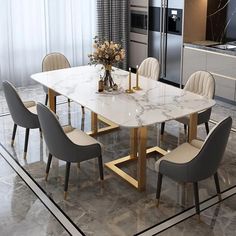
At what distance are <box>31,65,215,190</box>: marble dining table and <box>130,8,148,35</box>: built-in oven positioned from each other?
2618mm

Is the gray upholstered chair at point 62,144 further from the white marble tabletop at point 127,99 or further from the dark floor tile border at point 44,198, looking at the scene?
the white marble tabletop at point 127,99

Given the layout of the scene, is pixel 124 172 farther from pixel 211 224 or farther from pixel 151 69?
pixel 151 69

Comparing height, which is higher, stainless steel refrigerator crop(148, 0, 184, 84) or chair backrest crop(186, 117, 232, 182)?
stainless steel refrigerator crop(148, 0, 184, 84)

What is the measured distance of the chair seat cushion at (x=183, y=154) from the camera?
3.38 m

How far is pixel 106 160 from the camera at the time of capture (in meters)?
4.30

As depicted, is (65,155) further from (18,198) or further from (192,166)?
(192,166)

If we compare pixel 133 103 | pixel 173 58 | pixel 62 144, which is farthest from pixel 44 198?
pixel 173 58

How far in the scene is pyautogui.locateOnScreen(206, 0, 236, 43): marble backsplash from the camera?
628 cm

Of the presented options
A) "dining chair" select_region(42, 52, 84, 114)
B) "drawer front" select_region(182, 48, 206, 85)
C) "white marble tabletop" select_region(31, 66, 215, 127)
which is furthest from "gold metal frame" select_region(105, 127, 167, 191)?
"drawer front" select_region(182, 48, 206, 85)

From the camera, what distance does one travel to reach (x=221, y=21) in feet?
21.1

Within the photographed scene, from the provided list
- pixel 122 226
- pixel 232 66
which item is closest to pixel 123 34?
pixel 232 66

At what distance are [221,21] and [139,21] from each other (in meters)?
1.56

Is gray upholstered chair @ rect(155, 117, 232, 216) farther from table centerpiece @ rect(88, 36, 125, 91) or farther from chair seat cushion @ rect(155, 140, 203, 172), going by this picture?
table centerpiece @ rect(88, 36, 125, 91)

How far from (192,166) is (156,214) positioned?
1.88 ft
